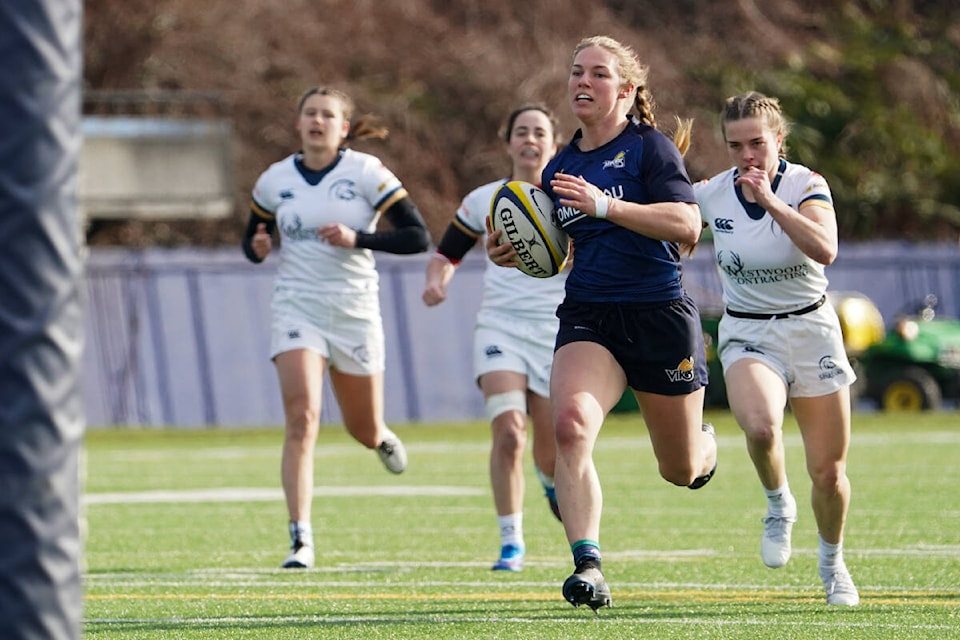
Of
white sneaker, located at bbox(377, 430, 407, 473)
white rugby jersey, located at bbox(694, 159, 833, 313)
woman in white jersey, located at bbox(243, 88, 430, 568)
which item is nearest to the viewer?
white rugby jersey, located at bbox(694, 159, 833, 313)

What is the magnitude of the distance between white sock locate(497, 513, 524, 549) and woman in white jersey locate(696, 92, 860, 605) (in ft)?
4.96

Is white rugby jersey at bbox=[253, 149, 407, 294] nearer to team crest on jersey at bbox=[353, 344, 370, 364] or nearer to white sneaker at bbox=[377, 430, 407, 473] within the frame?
team crest on jersey at bbox=[353, 344, 370, 364]

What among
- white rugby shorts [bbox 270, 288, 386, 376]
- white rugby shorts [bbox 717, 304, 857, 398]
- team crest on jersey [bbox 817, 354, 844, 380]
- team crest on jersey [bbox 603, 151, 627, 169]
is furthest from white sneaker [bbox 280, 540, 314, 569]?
team crest on jersey [bbox 603, 151, 627, 169]

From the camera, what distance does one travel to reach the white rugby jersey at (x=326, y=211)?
920 centimetres

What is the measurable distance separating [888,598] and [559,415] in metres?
1.63

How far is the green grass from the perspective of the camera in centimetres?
641

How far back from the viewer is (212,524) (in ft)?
36.1

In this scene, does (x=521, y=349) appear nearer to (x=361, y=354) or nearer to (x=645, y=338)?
(x=361, y=354)

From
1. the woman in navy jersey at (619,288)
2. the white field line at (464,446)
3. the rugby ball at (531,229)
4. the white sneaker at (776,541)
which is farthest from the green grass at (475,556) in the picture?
the rugby ball at (531,229)

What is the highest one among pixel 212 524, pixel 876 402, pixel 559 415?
pixel 559 415

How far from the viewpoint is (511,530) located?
8.52 m

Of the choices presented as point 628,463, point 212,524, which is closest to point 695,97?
point 628,463

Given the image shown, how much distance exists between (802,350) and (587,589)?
167 centimetres

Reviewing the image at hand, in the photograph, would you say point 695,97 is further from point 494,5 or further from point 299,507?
point 299,507
